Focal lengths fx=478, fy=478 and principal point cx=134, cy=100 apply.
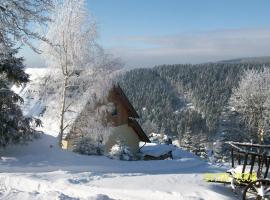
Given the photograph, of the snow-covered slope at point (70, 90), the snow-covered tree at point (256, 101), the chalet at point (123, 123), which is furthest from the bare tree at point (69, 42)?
the snow-covered tree at point (256, 101)

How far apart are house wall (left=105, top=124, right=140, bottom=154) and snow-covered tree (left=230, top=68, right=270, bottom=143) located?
53.3ft

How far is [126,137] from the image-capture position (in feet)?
125

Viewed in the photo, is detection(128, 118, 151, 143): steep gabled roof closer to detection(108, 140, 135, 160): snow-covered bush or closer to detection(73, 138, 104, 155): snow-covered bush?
detection(108, 140, 135, 160): snow-covered bush

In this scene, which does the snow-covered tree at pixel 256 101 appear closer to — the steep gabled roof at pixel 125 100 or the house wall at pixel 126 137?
the house wall at pixel 126 137

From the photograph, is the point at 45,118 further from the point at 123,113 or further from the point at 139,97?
the point at 139,97

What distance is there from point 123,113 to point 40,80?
1081 cm

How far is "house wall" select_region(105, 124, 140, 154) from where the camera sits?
118 feet

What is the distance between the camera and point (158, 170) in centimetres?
2289

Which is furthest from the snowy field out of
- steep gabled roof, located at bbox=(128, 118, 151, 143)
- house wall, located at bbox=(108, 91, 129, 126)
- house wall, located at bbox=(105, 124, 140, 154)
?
steep gabled roof, located at bbox=(128, 118, 151, 143)

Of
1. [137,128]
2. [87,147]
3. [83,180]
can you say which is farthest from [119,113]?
[83,180]

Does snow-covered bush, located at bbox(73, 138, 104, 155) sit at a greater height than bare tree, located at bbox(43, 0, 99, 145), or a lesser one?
lesser

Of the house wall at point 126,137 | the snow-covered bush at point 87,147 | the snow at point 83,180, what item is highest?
the snow at point 83,180

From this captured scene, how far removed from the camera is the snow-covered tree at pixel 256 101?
5031cm

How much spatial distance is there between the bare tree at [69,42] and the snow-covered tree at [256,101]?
88.8 ft
